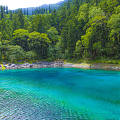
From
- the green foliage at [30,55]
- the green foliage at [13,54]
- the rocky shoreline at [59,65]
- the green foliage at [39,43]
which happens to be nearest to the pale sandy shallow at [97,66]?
the rocky shoreline at [59,65]

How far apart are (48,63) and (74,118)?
36.2 m

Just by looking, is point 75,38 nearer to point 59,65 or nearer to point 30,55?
point 59,65

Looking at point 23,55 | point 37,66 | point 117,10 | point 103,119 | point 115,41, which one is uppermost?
point 117,10

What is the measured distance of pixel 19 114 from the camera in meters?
10.3

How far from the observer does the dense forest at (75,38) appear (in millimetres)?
37219

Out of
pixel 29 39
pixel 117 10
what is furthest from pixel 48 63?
pixel 117 10

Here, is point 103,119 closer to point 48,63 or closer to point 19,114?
point 19,114

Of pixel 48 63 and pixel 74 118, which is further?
pixel 48 63

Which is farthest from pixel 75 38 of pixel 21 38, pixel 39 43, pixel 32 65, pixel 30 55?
pixel 21 38

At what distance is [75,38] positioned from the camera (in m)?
45.7

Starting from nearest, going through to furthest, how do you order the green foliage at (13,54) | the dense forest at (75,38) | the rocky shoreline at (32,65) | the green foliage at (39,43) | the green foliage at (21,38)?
the dense forest at (75,38) → the rocky shoreline at (32,65) → the green foliage at (13,54) → the green foliage at (39,43) → the green foliage at (21,38)

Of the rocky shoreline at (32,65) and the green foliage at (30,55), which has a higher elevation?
the green foliage at (30,55)

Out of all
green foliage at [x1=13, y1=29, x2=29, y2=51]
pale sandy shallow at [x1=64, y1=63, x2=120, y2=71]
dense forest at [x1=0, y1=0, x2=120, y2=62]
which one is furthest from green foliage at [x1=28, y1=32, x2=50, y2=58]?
pale sandy shallow at [x1=64, y1=63, x2=120, y2=71]

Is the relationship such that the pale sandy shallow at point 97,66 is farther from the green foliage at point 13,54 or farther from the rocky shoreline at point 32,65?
the green foliage at point 13,54
